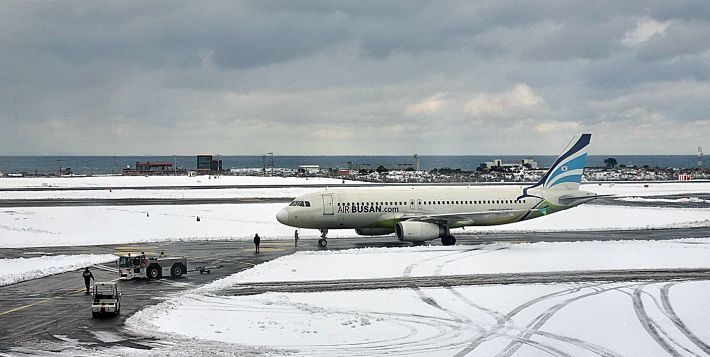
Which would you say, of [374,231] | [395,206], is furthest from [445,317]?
[374,231]

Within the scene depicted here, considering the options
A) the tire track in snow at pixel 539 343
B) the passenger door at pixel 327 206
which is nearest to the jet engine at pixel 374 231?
the passenger door at pixel 327 206

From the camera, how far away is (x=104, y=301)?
91.2ft

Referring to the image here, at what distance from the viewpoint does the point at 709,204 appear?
83.5 meters

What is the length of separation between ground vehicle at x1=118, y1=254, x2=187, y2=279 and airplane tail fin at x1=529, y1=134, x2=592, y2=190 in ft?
107

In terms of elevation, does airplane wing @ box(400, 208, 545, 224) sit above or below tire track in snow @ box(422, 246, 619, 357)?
above

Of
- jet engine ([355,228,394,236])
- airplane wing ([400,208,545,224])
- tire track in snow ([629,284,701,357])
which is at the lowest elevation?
tire track in snow ([629,284,701,357])

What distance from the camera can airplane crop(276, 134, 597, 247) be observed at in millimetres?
49625

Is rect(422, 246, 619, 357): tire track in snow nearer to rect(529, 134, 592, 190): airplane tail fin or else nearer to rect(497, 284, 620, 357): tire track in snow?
rect(497, 284, 620, 357): tire track in snow

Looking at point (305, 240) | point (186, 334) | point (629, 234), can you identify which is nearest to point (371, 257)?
point (305, 240)

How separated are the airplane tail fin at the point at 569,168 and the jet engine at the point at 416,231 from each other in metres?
12.4

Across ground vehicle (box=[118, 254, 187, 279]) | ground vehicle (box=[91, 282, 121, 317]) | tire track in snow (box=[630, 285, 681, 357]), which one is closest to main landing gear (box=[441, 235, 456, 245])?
tire track in snow (box=[630, 285, 681, 357])

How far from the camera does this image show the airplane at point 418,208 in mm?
49625

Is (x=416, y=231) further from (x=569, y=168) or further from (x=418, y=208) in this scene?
(x=569, y=168)

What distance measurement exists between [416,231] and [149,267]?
2024 cm
